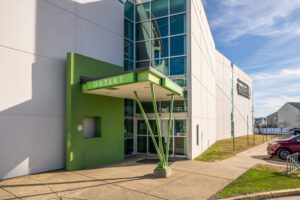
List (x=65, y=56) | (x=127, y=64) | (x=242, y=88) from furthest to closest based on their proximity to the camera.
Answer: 1. (x=242, y=88)
2. (x=127, y=64)
3. (x=65, y=56)

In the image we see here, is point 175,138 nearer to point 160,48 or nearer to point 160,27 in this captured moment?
point 160,48

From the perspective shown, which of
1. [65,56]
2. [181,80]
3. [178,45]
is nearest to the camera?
[65,56]

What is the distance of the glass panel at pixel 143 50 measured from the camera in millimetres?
15435

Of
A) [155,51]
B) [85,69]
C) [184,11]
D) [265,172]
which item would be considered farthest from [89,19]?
[265,172]

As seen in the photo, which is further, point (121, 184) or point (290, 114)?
point (290, 114)

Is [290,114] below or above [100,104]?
below

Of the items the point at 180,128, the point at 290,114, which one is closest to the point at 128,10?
the point at 180,128

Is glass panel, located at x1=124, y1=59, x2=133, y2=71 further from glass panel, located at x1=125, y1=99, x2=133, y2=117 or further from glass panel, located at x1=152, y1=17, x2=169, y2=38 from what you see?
glass panel, located at x1=152, y1=17, x2=169, y2=38

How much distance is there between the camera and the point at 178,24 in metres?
14.5

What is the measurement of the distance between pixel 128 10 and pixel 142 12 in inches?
38.9

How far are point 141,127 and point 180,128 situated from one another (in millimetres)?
2823

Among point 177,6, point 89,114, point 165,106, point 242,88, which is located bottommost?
point 89,114

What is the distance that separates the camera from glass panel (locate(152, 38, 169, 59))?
14.8 m

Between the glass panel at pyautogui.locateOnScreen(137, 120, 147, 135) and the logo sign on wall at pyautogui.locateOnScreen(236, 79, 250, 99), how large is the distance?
29987 mm
